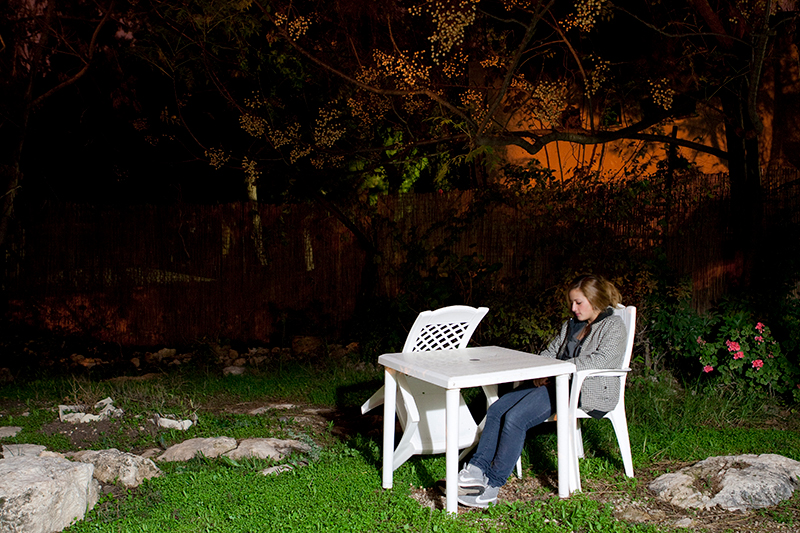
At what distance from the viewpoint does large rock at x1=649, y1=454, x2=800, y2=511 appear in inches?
144

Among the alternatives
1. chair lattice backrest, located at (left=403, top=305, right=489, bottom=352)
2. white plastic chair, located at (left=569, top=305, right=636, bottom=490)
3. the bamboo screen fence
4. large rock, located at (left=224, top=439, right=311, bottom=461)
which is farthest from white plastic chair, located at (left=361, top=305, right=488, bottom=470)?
the bamboo screen fence

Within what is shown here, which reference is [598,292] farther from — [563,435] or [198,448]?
[198,448]

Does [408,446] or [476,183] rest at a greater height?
[476,183]

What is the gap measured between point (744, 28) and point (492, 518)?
5.40 m

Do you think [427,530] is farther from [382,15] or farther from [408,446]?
[382,15]

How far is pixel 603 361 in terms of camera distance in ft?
12.8

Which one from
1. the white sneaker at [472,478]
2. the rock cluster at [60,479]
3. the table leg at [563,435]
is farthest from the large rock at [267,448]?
the table leg at [563,435]

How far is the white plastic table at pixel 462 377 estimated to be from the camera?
3416 mm

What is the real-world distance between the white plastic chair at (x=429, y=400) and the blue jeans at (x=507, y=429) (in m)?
0.23

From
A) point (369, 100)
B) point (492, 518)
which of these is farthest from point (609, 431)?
point (369, 100)

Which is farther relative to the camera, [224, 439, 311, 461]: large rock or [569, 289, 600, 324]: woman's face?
[224, 439, 311, 461]: large rock

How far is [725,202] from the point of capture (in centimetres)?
668

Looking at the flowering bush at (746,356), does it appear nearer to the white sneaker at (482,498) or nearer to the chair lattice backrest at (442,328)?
the chair lattice backrest at (442,328)

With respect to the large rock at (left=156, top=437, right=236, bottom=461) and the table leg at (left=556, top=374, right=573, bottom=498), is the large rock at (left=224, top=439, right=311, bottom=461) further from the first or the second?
the table leg at (left=556, top=374, right=573, bottom=498)
